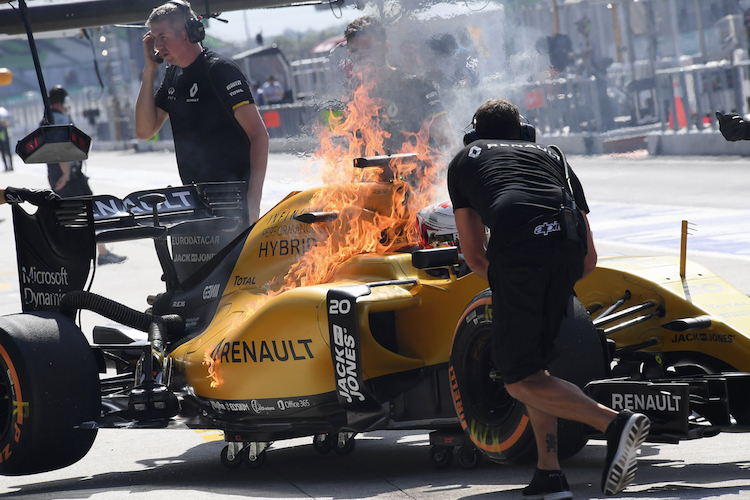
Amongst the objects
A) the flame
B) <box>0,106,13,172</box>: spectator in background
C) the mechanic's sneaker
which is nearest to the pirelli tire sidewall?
the flame

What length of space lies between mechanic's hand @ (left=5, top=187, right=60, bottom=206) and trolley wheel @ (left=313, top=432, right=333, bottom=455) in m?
1.93

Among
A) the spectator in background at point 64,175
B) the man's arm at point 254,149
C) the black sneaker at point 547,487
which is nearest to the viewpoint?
the black sneaker at point 547,487

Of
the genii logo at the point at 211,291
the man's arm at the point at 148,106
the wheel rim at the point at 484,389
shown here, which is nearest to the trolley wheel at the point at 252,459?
the genii logo at the point at 211,291

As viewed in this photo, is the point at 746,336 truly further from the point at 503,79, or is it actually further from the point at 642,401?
the point at 503,79

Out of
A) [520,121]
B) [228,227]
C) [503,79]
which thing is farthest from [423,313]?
[503,79]

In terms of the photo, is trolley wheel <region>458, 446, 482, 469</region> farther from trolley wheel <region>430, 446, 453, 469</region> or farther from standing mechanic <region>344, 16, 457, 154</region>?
standing mechanic <region>344, 16, 457, 154</region>

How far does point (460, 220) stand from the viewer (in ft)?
14.3

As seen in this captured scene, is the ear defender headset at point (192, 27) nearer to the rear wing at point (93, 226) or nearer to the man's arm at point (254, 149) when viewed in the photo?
the man's arm at point (254, 149)

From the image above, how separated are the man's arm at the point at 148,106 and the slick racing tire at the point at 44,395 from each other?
1.91 metres

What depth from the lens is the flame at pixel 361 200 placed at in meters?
5.38

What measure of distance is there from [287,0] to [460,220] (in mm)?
5262

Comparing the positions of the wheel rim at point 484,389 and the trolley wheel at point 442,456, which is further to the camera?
the trolley wheel at point 442,456

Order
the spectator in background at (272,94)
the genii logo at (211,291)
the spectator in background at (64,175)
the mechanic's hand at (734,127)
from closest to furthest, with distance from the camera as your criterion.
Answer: the mechanic's hand at (734,127) → the genii logo at (211,291) → the spectator in background at (64,175) → the spectator in background at (272,94)

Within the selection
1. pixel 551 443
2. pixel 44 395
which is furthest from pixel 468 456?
pixel 44 395
